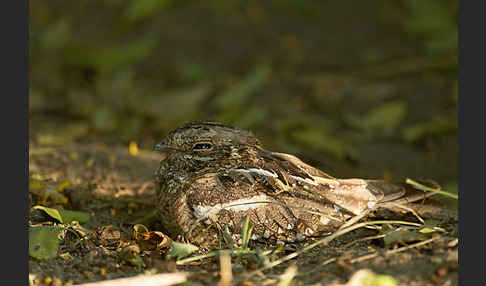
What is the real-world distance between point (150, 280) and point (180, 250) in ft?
1.21

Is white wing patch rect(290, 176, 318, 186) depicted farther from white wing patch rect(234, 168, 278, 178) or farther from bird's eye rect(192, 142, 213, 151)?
bird's eye rect(192, 142, 213, 151)

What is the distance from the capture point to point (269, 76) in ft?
21.2

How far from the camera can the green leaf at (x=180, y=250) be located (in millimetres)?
2729

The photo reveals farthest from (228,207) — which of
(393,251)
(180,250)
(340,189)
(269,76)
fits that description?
(269,76)

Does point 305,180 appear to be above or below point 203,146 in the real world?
below

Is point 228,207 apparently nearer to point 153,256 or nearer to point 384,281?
point 153,256

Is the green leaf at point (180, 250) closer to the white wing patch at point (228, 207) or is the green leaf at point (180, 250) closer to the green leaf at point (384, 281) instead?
the white wing patch at point (228, 207)

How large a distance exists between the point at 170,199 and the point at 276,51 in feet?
13.0

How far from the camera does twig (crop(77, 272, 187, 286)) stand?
238 centimetres

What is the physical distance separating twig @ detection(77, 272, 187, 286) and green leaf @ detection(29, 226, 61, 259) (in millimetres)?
411

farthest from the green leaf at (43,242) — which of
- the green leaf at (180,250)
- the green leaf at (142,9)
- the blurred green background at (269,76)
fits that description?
the green leaf at (142,9)

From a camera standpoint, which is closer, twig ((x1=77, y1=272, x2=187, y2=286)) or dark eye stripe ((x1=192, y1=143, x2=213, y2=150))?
twig ((x1=77, y1=272, x2=187, y2=286))

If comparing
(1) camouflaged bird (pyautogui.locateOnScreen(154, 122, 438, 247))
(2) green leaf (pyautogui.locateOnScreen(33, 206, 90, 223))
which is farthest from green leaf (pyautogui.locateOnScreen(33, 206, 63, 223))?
(1) camouflaged bird (pyautogui.locateOnScreen(154, 122, 438, 247))

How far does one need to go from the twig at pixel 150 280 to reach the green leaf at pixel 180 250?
0.93ft
